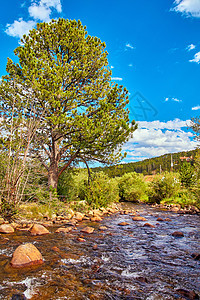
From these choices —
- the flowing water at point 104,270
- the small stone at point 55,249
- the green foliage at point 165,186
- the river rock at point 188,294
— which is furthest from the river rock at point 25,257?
the green foliage at point 165,186

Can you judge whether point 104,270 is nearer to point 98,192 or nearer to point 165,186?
point 98,192

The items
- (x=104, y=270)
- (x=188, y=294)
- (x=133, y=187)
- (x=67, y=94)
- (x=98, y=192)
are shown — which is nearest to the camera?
(x=188, y=294)

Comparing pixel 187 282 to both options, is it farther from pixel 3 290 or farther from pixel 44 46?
pixel 44 46

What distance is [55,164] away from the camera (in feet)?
41.6

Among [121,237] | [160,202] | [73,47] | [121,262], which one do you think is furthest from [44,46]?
[160,202]

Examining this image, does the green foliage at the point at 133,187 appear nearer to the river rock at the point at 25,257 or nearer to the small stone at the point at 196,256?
the small stone at the point at 196,256

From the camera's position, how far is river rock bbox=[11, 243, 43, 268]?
13.7 feet

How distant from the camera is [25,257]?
4.30m

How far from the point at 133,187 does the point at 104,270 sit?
19089mm

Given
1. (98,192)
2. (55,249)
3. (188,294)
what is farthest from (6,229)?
(98,192)

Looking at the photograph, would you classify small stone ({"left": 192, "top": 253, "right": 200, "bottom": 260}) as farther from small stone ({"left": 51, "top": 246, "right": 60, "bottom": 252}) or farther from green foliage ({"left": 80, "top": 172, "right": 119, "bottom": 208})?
green foliage ({"left": 80, "top": 172, "right": 119, "bottom": 208})

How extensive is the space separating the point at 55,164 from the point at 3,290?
9.73m

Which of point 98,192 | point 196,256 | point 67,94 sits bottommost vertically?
point 196,256

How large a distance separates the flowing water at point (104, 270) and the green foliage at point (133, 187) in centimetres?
1568
